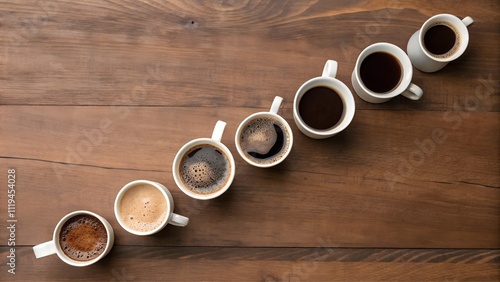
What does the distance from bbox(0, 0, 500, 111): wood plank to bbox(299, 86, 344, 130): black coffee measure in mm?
63

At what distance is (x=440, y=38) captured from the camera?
137 centimetres

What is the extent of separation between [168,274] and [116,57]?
2.14 feet

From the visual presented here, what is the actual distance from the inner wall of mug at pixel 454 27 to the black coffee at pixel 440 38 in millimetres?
13

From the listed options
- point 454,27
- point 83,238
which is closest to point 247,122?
point 83,238

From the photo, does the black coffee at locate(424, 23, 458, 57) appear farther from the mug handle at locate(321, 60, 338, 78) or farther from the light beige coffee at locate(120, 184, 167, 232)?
the light beige coffee at locate(120, 184, 167, 232)

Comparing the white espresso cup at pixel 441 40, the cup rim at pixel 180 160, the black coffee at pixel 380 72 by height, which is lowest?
the cup rim at pixel 180 160

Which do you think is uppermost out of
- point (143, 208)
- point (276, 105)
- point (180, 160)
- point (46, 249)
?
point (276, 105)

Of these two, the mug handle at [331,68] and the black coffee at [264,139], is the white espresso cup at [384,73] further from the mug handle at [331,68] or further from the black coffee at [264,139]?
the black coffee at [264,139]

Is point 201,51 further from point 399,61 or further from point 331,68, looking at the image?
point 399,61

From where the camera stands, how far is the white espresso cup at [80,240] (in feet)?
4.10

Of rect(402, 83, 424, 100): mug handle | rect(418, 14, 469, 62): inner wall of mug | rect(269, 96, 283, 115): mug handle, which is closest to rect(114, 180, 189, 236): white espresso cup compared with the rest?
rect(269, 96, 283, 115): mug handle

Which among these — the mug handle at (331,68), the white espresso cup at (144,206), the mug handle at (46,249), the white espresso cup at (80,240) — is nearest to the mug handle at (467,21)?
the mug handle at (331,68)

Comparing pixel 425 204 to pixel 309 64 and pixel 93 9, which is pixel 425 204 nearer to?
pixel 309 64

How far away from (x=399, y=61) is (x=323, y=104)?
25cm
